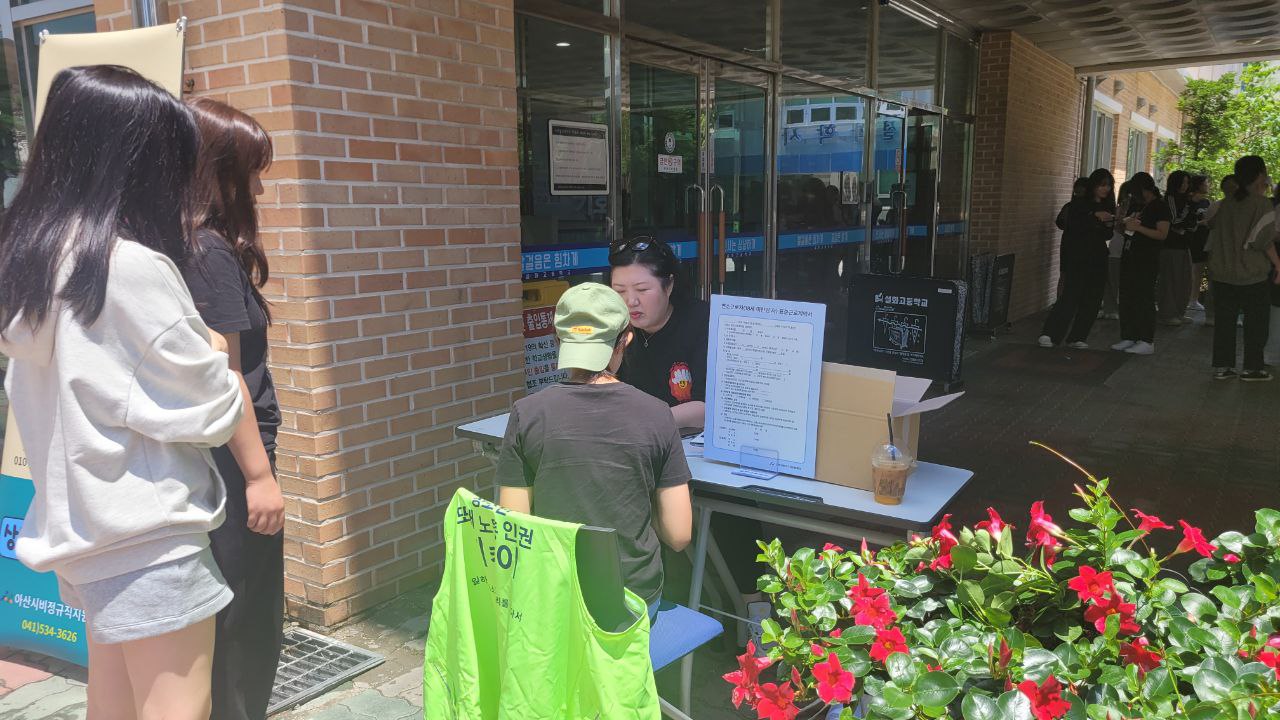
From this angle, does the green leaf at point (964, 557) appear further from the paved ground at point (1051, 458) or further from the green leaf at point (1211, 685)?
the paved ground at point (1051, 458)

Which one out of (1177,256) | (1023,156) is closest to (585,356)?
(1023,156)

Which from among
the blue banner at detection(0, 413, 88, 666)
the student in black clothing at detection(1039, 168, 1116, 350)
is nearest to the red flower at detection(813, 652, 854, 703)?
the blue banner at detection(0, 413, 88, 666)

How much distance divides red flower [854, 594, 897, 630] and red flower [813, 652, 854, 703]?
11 centimetres

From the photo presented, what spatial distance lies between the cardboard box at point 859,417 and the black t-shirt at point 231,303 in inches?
59.2

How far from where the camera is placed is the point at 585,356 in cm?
221

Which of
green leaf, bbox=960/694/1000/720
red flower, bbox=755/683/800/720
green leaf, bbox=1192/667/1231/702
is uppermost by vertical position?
green leaf, bbox=1192/667/1231/702

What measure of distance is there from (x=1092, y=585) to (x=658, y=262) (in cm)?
213

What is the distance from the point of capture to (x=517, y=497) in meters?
2.22

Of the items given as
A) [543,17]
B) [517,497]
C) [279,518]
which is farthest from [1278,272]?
[279,518]

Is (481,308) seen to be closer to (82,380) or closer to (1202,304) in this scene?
(82,380)

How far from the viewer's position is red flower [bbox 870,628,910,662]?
56.0 inches

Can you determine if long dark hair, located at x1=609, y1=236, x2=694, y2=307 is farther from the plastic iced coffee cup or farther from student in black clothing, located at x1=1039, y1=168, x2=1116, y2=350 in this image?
student in black clothing, located at x1=1039, y1=168, x2=1116, y2=350

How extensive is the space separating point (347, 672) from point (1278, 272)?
7775 millimetres

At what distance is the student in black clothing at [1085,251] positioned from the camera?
909 cm
